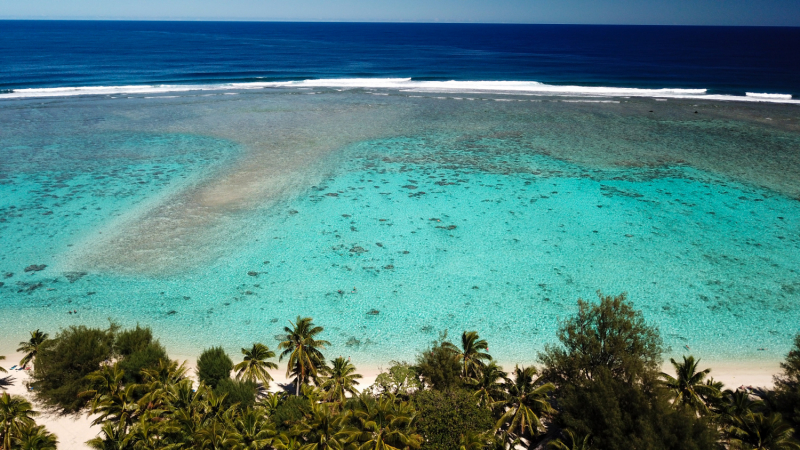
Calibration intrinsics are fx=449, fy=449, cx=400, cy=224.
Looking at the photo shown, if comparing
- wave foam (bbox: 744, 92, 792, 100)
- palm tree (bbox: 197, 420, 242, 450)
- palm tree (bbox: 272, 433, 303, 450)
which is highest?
wave foam (bbox: 744, 92, 792, 100)

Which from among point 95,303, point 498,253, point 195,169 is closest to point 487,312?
point 498,253

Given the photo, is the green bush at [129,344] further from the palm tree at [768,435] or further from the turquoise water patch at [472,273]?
the palm tree at [768,435]

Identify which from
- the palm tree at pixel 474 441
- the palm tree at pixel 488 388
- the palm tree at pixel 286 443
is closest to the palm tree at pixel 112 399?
the palm tree at pixel 286 443

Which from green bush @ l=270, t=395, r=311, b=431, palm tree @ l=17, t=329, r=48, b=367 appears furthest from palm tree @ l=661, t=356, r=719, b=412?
palm tree @ l=17, t=329, r=48, b=367

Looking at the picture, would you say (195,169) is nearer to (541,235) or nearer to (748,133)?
(541,235)

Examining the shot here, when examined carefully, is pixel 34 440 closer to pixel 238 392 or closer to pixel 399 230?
pixel 238 392

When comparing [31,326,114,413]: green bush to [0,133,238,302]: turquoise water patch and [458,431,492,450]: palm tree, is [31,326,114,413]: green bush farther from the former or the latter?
[458,431,492,450]: palm tree
